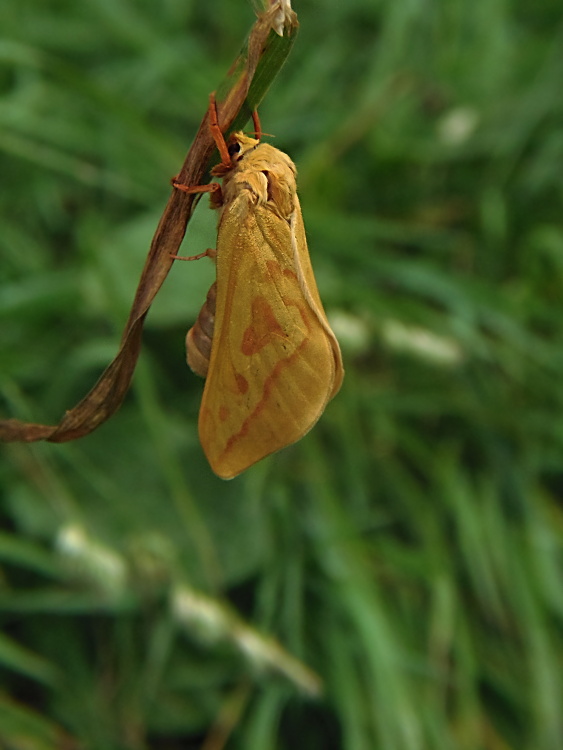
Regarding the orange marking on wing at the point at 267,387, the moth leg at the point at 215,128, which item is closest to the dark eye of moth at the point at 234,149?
the moth leg at the point at 215,128

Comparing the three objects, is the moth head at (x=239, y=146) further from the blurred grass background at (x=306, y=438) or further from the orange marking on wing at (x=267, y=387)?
the blurred grass background at (x=306, y=438)

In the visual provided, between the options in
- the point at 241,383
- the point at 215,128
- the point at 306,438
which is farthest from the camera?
the point at 306,438

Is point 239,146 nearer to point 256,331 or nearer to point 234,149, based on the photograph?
point 234,149

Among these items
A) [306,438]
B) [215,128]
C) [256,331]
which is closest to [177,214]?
[215,128]

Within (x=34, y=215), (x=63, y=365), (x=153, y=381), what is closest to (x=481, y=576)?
(x=153, y=381)

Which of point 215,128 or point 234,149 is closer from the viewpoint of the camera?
point 215,128

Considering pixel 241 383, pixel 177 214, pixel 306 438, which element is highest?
pixel 177 214

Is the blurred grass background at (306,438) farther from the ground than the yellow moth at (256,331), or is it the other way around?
the yellow moth at (256,331)

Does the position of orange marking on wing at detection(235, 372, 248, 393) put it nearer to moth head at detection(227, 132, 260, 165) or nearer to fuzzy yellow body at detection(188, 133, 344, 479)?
fuzzy yellow body at detection(188, 133, 344, 479)
